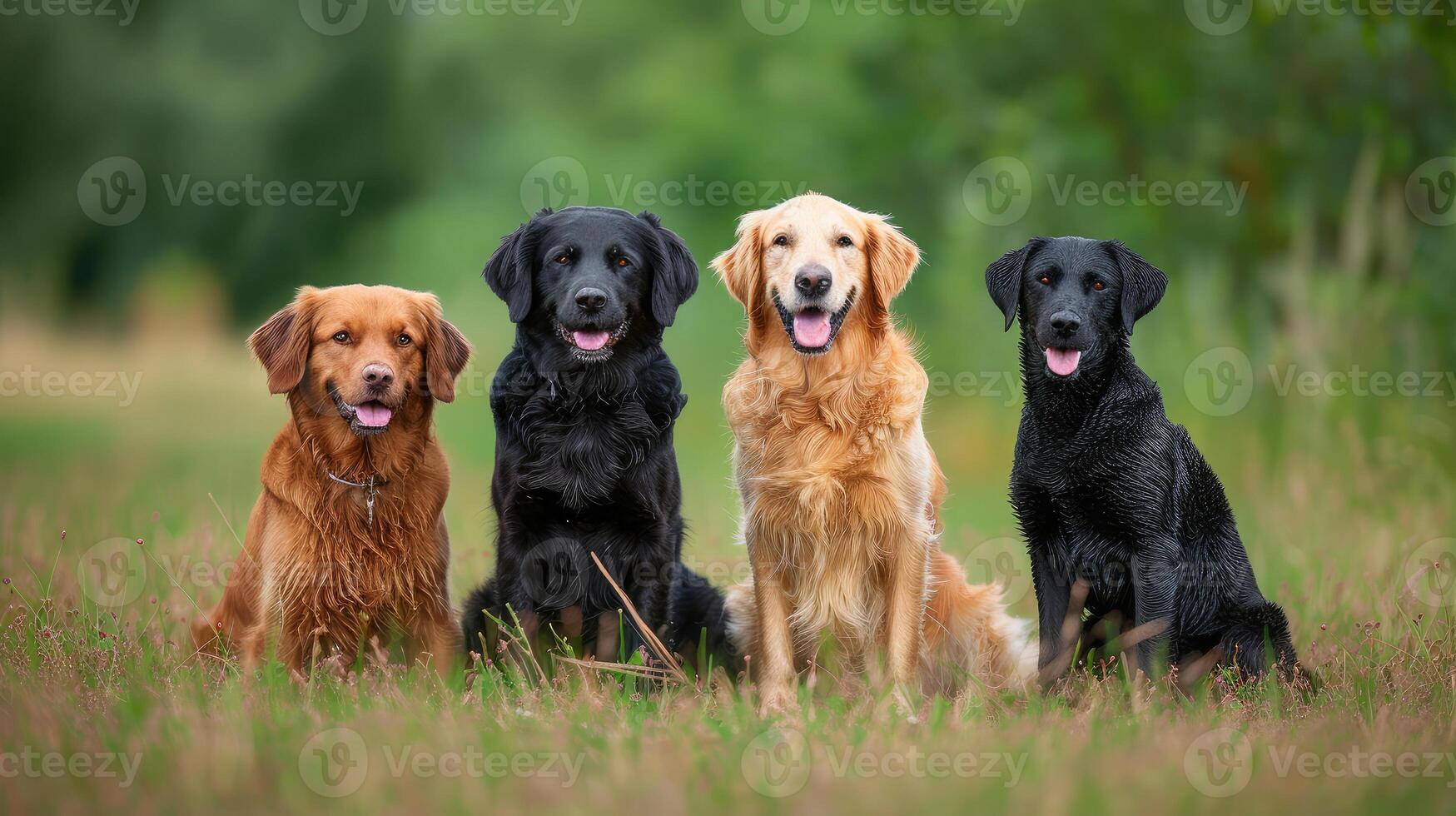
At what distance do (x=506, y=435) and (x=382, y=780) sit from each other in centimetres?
151

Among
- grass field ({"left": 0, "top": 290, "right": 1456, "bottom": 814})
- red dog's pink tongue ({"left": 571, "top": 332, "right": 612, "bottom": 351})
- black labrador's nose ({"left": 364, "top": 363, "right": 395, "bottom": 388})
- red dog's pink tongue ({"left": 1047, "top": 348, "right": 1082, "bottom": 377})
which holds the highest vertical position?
red dog's pink tongue ({"left": 571, "top": 332, "right": 612, "bottom": 351})

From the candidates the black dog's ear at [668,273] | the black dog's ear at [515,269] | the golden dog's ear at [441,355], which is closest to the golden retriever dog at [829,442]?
the black dog's ear at [668,273]

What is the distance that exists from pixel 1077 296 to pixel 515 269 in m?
1.92

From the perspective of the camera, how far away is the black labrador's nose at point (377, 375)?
4141mm

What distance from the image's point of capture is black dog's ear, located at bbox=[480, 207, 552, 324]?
170 inches

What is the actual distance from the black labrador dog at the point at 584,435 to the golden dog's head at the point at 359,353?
0.27 m

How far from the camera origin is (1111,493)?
4016 mm

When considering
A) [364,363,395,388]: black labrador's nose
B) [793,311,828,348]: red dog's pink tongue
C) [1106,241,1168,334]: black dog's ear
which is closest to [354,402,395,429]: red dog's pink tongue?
[364,363,395,388]: black labrador's nose

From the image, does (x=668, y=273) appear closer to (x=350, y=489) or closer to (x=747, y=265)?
(x=747, y=265)

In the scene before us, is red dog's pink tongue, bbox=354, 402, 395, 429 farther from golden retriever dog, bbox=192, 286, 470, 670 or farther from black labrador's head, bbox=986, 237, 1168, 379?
black labrador's head, bbox=986, 237, 1168, 379

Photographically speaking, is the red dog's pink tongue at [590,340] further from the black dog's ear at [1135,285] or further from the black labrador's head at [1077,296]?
the black dog's ear at [1135,285]

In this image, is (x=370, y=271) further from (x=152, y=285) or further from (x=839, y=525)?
(x=839, y=525)

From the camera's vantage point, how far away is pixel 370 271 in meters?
14.1

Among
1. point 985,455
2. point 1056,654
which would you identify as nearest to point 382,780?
point 1056,654
